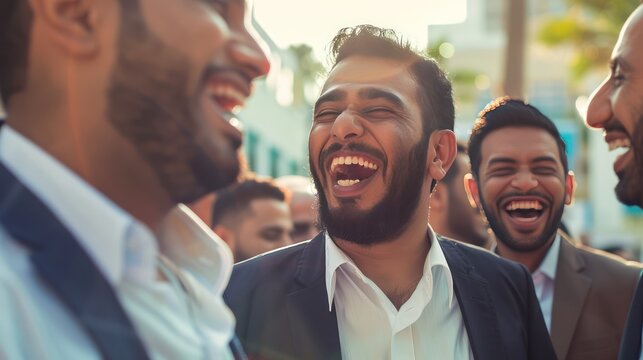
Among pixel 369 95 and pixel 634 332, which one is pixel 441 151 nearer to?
pixel 369 95

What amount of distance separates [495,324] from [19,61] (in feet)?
6.66

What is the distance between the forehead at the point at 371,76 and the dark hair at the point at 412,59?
0.12ft

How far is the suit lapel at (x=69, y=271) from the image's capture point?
150cm

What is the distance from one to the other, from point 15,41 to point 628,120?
2276 millimetres

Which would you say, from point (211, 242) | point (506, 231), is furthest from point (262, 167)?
point (211, 242)

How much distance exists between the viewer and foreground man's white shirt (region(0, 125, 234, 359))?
146 centimetres

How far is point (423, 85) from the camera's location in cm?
349

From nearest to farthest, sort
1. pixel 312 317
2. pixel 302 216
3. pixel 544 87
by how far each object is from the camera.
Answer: pixel 312 317, pixel 302 216, pixel 544 87

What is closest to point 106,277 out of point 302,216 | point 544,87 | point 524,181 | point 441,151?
point 441,151

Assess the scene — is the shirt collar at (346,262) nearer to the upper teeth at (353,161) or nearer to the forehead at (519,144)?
the upper teeth at (353,161)

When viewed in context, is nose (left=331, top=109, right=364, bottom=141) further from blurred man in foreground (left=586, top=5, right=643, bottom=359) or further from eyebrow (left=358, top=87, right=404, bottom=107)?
blurred man in foreground (left=586, top=5, right=643, bottom=359)

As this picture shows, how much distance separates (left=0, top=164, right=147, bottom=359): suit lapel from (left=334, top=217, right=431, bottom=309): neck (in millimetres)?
1706

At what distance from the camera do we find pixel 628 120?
3.13 m

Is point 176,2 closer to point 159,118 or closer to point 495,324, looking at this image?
point 159,118
